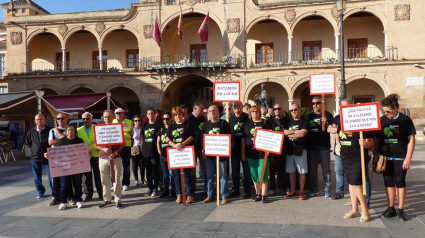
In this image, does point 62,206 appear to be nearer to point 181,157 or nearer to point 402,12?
point 181,157

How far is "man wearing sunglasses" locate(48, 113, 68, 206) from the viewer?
6550 millimetres

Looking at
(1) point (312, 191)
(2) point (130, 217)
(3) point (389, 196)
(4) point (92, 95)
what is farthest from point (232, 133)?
(4) point (92, 95)

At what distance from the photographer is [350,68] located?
2166cm

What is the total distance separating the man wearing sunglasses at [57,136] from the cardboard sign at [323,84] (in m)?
5.02

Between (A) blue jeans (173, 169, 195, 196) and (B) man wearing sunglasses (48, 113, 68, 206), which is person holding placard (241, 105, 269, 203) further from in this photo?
(B) man wearing sunglasses (48, 113, 68, 206)

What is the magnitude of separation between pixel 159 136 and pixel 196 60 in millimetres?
19411

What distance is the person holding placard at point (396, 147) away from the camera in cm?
515

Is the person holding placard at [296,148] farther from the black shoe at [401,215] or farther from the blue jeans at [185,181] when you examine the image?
the blue jeans at [185,181]

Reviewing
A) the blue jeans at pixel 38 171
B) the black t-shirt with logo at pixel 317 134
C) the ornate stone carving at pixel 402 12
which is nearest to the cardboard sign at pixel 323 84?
the black t-shirt with logo at pixel 317 134

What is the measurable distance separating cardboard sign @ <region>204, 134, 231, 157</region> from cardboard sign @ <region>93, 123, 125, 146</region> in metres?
1.66

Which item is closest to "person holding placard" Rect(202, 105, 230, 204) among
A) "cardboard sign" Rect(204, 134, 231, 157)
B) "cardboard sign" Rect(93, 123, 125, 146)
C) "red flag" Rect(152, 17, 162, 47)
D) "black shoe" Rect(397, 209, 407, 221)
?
"cardboard sign" Rect(204, 134, 231, 157)

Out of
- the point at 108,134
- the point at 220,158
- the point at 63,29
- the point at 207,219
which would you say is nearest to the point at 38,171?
the point at 108,134

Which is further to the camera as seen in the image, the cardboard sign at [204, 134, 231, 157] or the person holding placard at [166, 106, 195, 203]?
the person holding placard at [166, 106, 195, 203]

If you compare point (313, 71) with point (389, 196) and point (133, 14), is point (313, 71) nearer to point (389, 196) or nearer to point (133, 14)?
point (133, 14)
